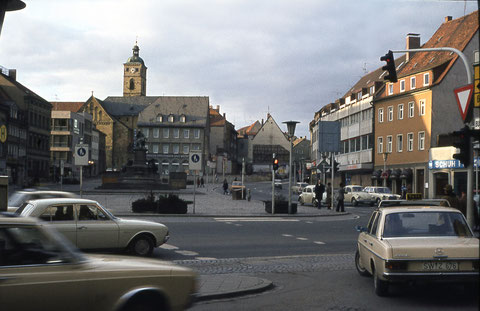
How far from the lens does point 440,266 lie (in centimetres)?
861

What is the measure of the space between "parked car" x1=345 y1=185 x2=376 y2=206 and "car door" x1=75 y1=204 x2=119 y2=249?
36.0m

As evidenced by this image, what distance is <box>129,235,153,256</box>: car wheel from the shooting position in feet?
45.4

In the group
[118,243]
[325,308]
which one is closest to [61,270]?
[325,308]

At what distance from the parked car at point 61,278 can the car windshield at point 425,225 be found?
4.28 meters

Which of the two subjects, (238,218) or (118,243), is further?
(238,218)

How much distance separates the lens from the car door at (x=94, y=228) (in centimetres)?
1300

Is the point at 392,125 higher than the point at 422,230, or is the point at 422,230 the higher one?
the point at 392,125

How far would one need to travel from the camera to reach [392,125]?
212 feet

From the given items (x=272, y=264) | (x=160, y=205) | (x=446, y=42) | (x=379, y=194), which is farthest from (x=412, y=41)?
(x=272, y=264)

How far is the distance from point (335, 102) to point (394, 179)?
1176 inches

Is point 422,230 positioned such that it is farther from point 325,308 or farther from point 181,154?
point 181,154

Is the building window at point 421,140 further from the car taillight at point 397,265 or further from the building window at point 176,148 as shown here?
the building window at point 176,148

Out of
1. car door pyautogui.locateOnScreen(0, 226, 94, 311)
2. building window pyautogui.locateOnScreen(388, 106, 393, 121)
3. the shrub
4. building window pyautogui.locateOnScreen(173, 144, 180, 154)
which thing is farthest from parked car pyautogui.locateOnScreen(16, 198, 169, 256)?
building window pyautogui.locateOnScreen(173, 144, 180, 154)

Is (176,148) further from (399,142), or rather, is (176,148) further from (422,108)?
(422,108)
